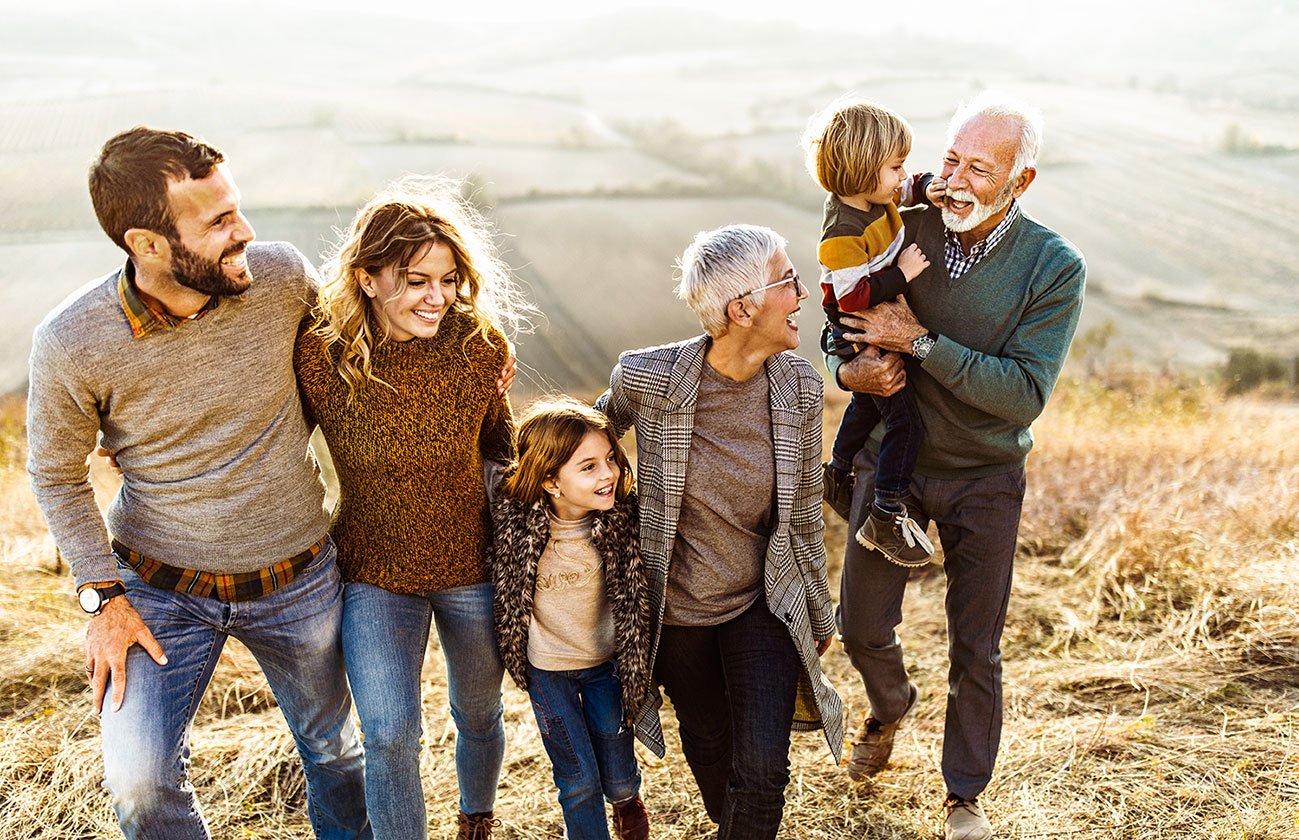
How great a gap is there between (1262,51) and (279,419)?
74.5 ft

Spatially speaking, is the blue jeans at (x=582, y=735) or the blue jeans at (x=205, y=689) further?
the blue jeans at (x=582, y=735)

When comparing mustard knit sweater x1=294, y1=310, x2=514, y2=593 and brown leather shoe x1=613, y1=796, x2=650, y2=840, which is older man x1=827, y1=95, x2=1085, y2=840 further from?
mustard knit sweater x1=294, y1=310, x2=514, y2=593

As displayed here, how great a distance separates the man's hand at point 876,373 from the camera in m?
2.98

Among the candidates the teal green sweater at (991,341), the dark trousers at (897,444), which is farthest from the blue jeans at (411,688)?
the teal green sweater at (991,341)

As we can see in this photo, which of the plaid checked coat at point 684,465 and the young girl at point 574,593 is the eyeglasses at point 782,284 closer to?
the plaid checked coat at point 684,465

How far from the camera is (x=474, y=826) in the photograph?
10.1 feet

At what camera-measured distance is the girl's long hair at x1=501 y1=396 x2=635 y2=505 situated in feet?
9.09

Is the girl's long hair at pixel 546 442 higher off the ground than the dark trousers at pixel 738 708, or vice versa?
the girl's long hair at pixel 546 442

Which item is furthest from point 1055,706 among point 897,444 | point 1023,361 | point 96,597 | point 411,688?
point 96,597

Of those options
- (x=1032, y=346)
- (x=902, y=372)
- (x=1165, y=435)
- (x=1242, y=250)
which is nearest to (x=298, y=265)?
(x=902, y=372)

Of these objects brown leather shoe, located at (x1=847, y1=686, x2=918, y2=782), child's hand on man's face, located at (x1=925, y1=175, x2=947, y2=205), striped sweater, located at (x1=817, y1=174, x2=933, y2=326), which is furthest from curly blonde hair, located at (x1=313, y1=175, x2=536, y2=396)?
brown leather shoe, located at (x1=847, y1=686, x2=918, y2=782)

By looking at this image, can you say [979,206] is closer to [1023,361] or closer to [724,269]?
[1023,361]

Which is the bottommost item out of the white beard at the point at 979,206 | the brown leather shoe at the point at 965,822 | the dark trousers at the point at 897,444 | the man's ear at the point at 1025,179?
the brown leather shoe at the point at 965,822

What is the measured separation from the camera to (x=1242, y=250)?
53.6 ft
